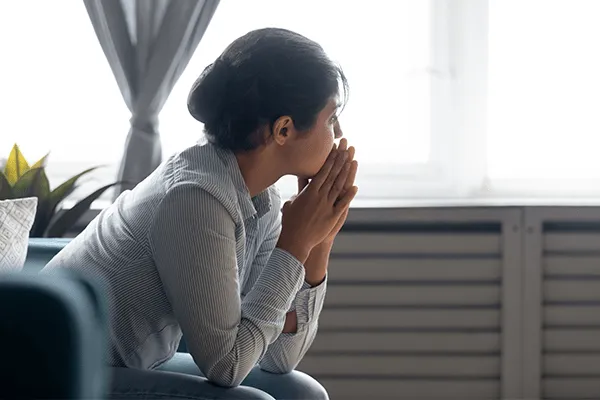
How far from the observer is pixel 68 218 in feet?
7.75

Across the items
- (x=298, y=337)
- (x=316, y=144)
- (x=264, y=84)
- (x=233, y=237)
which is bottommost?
(x=298, y=337)

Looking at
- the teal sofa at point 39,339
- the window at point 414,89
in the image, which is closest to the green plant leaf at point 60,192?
the window at point 414,89

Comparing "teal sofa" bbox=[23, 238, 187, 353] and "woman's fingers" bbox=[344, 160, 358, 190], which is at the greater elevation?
"woman's fingers" bbox=[344, 160, 358, 190]

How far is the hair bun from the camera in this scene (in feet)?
4.86

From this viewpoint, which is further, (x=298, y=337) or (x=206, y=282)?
(x=298, y=337)

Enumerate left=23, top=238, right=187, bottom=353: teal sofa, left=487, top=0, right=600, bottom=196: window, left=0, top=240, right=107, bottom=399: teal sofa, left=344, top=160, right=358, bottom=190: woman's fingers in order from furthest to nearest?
left=487, top=0, right=600, bottom=196: window, left=23, top=238, right=187, bottom=353: teal sofa, left=344, top=160, right=358, bottom=190: woman's fingers, left=0, top=240, right=107, bottom=399: teal sofa

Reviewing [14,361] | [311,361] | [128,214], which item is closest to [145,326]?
[128,214]

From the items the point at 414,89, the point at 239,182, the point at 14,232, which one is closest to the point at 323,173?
the point at 239,182

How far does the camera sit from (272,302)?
1387 millimetres

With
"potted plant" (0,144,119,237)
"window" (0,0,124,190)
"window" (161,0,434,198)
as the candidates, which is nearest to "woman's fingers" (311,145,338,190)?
"potted plant" (0,144,119,237)

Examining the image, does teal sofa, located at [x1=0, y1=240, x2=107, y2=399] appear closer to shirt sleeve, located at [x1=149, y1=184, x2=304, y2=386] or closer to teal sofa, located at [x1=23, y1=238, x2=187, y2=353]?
shirt sleeve, located at [x1=149, y1=184, x2=304, y2=386]

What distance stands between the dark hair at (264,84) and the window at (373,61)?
132cm

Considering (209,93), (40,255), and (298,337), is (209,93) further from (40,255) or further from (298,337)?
(40,255)

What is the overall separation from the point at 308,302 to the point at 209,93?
1.26 ft
